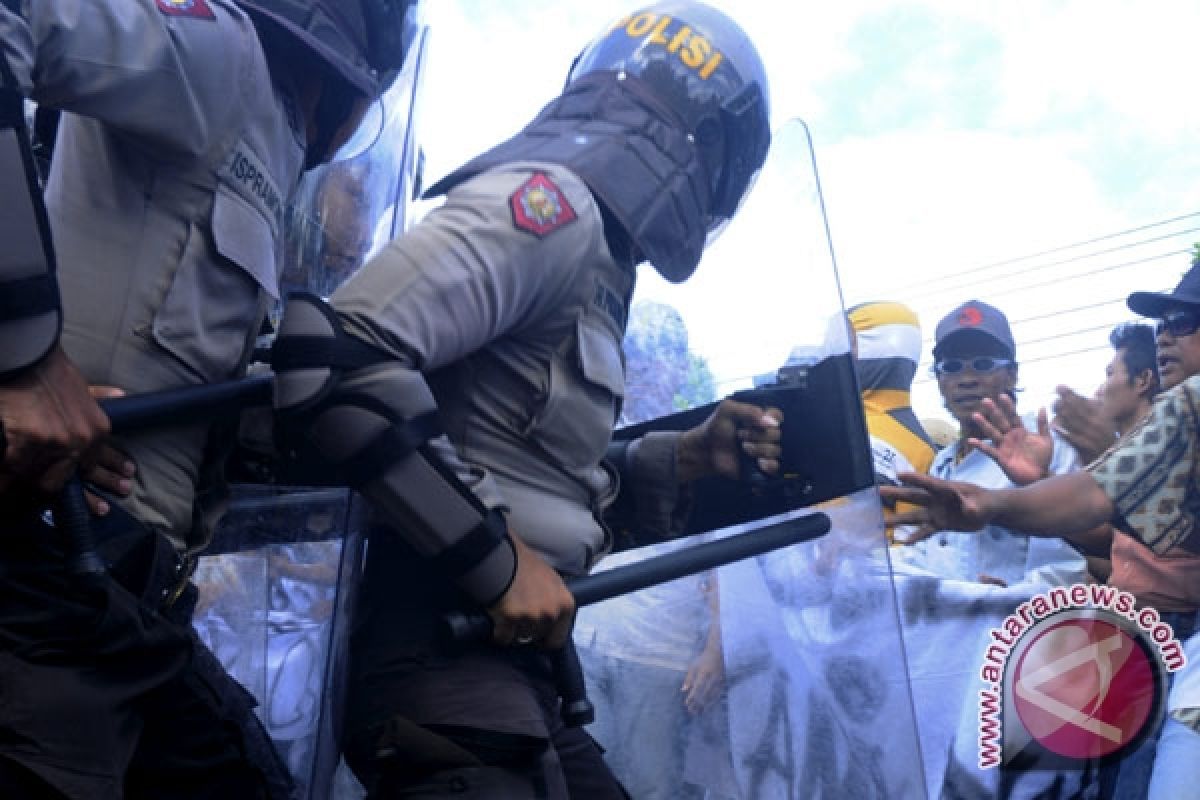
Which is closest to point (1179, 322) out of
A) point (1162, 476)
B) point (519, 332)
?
point (1162, 476)

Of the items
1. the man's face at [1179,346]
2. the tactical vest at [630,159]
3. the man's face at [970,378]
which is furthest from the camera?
the man's face at [970,378]

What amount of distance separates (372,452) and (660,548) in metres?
1.04

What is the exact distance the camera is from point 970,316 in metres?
3.39

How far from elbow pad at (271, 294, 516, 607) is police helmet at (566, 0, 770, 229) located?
2.97 ft

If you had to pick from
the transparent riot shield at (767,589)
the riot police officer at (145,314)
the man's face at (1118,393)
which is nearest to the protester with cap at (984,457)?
the man's face at (1118,393)

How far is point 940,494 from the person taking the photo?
289 centimetres

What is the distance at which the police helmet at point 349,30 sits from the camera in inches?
57.4

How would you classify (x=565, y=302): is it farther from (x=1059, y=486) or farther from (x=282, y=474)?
(x=1059, y=486)

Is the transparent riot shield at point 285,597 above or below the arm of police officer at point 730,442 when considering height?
below

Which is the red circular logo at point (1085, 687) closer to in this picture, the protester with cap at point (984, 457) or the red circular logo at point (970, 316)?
the protester with cap at point (984, 457)

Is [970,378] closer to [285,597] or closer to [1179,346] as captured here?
[1179,346]

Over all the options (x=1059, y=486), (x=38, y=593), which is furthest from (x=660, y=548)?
(x=38, y=593)

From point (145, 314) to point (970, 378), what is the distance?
275 cm

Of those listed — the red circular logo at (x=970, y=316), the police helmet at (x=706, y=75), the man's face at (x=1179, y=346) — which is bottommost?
the red circular logo at (x=970, y=316)
